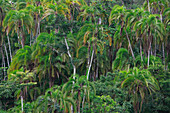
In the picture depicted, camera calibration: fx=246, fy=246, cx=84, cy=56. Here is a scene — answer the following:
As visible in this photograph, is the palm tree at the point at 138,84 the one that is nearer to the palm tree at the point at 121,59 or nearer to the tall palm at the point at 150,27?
the palm tree at the point at 121,59

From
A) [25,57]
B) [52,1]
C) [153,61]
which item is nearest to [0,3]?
[52,1]

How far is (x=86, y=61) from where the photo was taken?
590 inches

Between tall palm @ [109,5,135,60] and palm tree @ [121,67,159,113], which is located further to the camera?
tall palm @ [109,5,135,60]

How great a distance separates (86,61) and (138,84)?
402cm

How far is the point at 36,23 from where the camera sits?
16.3 metres

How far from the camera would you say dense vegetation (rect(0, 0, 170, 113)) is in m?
11.3

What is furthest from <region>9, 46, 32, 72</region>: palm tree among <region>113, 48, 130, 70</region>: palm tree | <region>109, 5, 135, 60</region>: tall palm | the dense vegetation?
<region>109, 5, 135, 60</region>: tall palm

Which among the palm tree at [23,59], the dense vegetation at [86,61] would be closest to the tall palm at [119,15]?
the dense vegetation at [86,61]

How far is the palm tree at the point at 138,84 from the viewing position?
11961mm

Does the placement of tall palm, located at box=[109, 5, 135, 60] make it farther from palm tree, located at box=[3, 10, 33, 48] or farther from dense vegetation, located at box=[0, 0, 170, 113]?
palm tree, located at box=[3, 10, 33, 48]

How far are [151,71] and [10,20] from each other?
8840 mm

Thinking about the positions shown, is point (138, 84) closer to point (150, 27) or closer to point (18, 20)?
point (150, 27)

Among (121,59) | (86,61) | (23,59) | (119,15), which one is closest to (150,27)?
(119,15)

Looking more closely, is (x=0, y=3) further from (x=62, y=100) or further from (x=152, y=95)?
(x=152, y=95)
